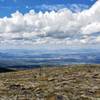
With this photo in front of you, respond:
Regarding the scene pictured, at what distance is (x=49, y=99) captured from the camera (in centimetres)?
1453

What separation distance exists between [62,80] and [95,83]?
236 cm

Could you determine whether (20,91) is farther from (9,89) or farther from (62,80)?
(62,80)

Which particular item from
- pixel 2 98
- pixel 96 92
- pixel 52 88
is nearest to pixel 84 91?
pixel 96 92

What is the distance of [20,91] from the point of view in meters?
16.9

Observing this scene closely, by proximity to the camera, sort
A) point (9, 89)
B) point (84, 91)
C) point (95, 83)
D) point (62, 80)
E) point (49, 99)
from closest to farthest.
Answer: point (49, 99) < point (84, 91) < point (9, 89) < point (95, 83) < point (62, 80)

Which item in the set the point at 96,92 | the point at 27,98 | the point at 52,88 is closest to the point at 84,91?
the point at 96,92

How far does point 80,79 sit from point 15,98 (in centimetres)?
631

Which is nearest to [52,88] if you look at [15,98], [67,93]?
[67,93]

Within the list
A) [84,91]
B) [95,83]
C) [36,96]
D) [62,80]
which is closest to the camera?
[36,96]

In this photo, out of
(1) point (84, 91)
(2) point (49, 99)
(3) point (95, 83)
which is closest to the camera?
(2) point (49, 99)

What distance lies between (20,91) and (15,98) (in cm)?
160

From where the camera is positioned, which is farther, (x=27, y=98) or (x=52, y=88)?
(x=52, y=88)

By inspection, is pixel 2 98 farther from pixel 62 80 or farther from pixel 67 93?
pixel 62 80

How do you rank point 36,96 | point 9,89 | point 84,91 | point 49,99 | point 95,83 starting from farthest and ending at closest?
point 95,83
point 9,89
point 84,91
point 36,96
point 49,99
